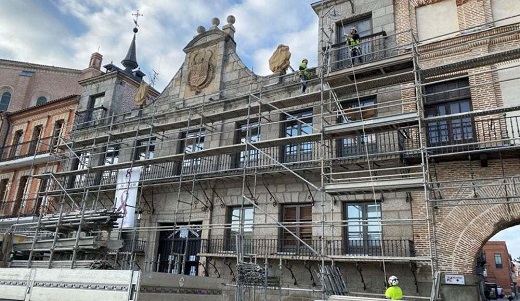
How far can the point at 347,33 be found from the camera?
602 inches

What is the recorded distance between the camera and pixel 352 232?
1241 centimetres

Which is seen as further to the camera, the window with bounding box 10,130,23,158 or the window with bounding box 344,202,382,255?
the window with bounding box 10,130,23,158

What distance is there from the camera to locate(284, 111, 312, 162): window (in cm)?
1380

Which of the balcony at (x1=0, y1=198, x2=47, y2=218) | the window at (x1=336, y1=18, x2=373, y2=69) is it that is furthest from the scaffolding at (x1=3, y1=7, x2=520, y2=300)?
the balcony at (x1=0, y1=198, x2=47, y2=218)

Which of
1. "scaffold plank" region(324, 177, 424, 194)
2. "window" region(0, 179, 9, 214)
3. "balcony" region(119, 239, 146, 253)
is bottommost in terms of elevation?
"balcony" region(119, 239, 146, 253)

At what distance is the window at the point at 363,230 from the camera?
1188cm

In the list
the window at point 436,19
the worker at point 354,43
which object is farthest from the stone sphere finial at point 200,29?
the window at point 436,19

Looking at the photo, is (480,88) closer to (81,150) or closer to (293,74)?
(293,74)

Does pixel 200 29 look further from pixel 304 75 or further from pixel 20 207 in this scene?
pixel 20 207

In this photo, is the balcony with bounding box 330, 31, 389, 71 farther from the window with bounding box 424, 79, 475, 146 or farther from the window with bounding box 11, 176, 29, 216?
the window with bounding box 11, 176, 29, 216

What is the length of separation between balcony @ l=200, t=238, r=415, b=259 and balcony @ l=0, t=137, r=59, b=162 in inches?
473

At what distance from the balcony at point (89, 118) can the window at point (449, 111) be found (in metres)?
15.5

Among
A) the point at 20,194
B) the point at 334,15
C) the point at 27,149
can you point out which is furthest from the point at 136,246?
the point at 27,149

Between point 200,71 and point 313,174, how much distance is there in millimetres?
7868
